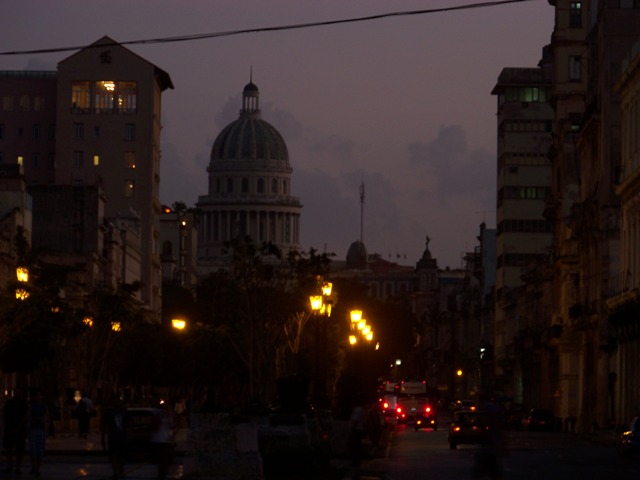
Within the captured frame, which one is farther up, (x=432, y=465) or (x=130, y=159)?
(x=130, y=159)

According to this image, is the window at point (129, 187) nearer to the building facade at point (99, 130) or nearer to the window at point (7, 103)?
the building facade at point (99, 130)

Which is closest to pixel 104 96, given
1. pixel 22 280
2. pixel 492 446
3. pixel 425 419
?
pixel 425 419

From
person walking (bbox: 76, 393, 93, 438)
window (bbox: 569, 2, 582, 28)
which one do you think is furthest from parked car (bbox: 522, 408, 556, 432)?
person walking (bbox: 76, 393, 93, 438)

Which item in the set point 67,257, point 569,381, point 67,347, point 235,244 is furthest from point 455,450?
point 67,257

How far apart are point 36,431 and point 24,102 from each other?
130m

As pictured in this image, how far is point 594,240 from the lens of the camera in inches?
3944

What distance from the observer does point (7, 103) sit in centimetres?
16888

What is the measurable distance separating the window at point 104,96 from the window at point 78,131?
257 centimetres

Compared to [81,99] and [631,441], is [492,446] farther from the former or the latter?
[81,99]

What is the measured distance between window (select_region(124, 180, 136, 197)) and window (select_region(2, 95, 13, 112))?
12.3 m

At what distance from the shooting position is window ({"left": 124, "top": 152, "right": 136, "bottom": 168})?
166m

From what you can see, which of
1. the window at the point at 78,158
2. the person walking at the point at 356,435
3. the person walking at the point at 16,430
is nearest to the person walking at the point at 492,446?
the person walking at the point at 16,430

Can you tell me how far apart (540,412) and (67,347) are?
85.5 ft

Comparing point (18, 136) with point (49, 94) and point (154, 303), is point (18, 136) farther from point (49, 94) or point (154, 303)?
point (154, 303)
